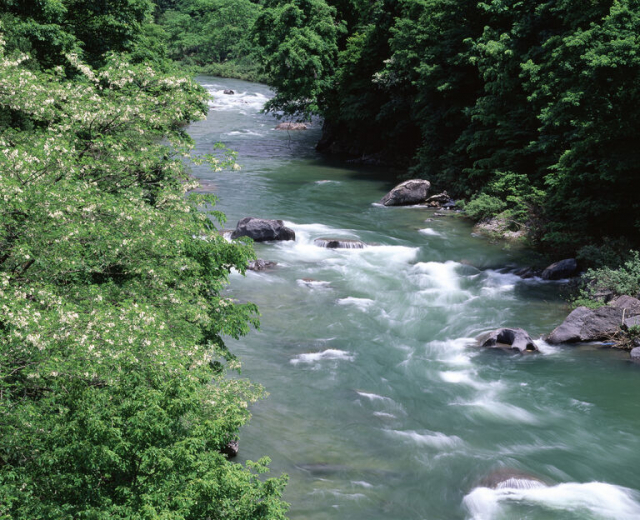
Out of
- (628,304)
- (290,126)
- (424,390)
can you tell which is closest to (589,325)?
(628,304)

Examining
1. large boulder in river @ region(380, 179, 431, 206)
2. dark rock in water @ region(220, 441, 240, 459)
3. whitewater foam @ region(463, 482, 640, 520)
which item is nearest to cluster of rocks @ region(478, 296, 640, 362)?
whitewater foam @ region(463, 482, 640, 520)

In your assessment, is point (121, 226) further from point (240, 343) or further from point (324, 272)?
point (324, 272)

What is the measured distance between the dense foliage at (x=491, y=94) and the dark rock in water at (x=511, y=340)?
6.60 meters

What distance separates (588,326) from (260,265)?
11.7 m

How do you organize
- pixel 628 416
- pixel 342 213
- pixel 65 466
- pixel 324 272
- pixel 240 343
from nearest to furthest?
1. pixel 65 466
2. pixel 628 416
3. pixel 240 343
4. pixel 324 272
5. pixel 342 213

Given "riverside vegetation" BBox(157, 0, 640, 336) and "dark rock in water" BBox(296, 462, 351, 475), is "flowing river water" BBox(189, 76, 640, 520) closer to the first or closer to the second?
"dark rock in water" BBox(296, 462, 351, 475)

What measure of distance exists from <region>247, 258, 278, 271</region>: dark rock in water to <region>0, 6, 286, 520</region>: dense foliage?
943 centimetres

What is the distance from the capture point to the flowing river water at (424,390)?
12.1m

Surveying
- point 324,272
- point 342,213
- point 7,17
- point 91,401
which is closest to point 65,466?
point 91,401

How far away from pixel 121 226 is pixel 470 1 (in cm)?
2823

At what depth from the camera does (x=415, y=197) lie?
111 feet

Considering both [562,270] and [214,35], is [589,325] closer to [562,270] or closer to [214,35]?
[562,270]

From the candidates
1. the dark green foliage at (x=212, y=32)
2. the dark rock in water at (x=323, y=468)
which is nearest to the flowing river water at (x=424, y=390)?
the dark rock in water at (x=323, y=468)

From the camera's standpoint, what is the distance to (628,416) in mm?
14742
